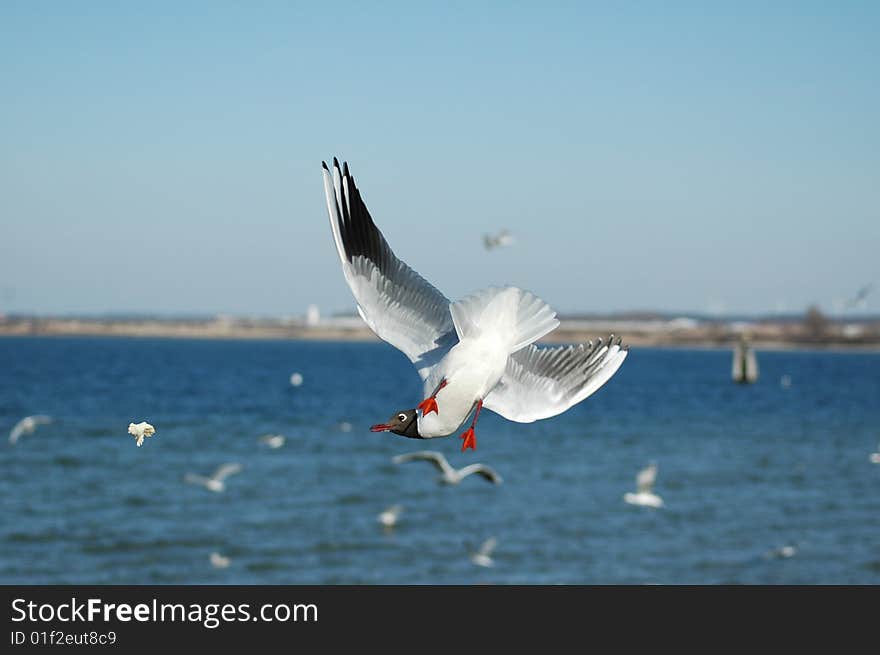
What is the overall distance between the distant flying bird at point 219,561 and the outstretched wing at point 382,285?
53.6ft

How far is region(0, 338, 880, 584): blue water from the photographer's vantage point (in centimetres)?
2214

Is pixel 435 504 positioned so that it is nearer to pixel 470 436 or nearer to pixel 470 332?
pixel 470 332

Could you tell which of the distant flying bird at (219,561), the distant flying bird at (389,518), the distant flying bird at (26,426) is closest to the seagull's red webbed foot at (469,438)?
the distant flying bird at (219,561)

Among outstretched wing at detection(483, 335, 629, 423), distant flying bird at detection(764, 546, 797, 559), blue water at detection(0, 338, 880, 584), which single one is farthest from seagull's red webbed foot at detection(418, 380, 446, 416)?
distant flying bird at detection(764, 546, 797, 559)

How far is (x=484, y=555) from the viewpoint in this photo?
→ 73.4 ft

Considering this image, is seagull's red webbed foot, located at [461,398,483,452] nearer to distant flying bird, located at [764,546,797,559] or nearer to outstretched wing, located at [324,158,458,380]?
outstretched wing, located at [324,158,458,380]

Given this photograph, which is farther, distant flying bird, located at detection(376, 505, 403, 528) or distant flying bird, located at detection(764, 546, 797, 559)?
distant flying bird, located at detection(376, 505, 403, 528)

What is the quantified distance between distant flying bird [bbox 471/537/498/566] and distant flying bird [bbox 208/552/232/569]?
4792 mm

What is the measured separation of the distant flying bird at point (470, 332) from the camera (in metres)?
6.03

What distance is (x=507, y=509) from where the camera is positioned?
92.2 ft

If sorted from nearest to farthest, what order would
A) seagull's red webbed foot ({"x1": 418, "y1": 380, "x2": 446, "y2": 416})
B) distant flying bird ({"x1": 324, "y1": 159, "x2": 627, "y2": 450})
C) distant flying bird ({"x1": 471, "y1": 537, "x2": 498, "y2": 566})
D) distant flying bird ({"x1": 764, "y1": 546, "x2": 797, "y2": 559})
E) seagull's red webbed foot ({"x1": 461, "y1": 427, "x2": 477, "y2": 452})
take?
1. seagull's red webbed foot ({"x1": 418, "y1": 380, "x2": 446, "y2": 416})
2. seagull's red webbed foot ({"x1": 461, "y1": 427, "x2": 477, "y2": 452})
3. distant flying bird ({"x1": 324, "y1": 159, "x2": 627, "y2": 450})
4. distant flying bird ({"x1": 471, "y1": 537, "x2": 498, "y2": 566})
5. distant flying bird ({"x1": 764, "y1": 546, "x2": 797, "y2": 559})

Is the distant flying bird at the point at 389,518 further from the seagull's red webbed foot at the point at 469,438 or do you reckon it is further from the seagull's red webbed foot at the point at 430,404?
the seagull's red webbed foot at the point at 430,404
